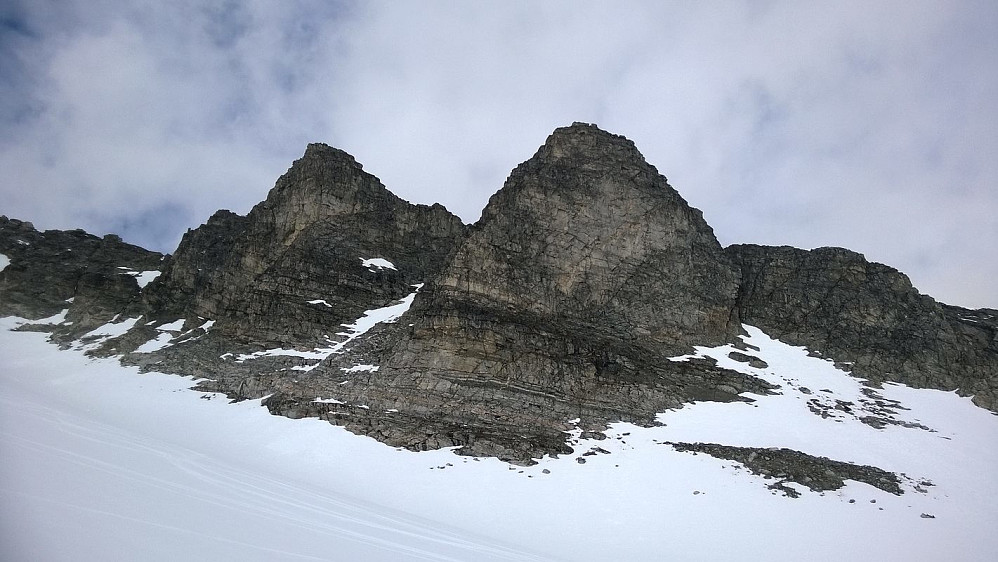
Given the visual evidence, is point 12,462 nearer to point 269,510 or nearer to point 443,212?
point 269,510

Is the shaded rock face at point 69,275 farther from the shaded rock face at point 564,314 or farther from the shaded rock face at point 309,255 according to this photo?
the shaded rock face at point 564,314

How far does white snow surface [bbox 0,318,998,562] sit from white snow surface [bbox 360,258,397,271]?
19136 millimetres

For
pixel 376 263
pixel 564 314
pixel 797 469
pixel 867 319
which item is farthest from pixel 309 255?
pixel 867 319

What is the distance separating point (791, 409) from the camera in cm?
3647

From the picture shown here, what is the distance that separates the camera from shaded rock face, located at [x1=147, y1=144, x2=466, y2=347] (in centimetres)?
4634

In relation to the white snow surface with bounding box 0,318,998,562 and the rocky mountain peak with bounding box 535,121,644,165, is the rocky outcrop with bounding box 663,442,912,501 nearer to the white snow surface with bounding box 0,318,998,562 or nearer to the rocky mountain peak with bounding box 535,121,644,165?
the white snow surface with bounding box 0,318,998,562

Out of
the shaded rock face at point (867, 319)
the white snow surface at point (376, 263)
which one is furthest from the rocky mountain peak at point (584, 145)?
the white snow surface at point (376, 263)

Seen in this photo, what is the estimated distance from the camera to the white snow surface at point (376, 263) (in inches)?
2110

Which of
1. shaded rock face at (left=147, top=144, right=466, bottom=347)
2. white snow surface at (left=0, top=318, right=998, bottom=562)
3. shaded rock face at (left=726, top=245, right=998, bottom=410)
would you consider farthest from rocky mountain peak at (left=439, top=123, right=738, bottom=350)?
shaded rock face at (left=147, top=144, right=466, bottom=347)

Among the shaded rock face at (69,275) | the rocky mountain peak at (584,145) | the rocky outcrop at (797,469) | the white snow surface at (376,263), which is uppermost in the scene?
the rocky mountain peak at (584,145)

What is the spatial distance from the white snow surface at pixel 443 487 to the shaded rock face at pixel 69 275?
42.0 ft

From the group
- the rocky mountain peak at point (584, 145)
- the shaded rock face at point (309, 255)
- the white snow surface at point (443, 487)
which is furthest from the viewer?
the rocky mountain peak at point (584, 145)

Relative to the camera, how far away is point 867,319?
4881 centimetres

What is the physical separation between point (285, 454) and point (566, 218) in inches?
1180
